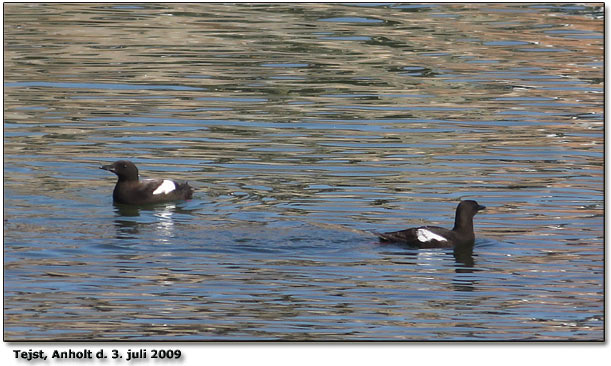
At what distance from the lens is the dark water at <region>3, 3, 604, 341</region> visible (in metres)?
14.4

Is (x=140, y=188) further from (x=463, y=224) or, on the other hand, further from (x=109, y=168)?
(x=463, y=224)

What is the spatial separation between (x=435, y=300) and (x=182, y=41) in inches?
632

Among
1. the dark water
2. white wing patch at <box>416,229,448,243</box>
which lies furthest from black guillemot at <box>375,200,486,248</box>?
the dark water

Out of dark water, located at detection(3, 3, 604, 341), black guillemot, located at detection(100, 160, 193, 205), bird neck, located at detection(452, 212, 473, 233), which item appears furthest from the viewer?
black guillemot, located at detection(100, 160, 193, 205)

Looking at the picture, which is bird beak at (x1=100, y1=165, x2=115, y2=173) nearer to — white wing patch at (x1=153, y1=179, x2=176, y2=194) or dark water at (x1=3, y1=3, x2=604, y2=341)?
dark water at (x1=3, y1=3, x2=604, y2=341)

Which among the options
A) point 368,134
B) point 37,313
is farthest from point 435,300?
point 368,134

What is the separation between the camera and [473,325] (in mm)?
13945

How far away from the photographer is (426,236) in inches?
651

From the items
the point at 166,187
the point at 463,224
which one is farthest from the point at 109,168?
the point at 463,224

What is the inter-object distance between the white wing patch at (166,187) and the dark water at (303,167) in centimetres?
25

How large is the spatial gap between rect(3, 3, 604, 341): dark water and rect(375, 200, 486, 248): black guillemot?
14cm

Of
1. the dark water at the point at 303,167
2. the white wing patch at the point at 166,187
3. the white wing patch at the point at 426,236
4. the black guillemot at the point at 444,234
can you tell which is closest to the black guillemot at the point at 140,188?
the white wing patch at the point at 166,187

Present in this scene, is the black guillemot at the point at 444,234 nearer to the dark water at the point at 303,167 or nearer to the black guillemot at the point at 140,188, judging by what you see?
the dark water at the point at 303,167

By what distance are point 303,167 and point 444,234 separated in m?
3.81
